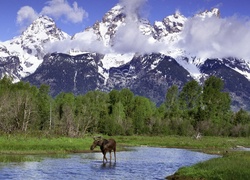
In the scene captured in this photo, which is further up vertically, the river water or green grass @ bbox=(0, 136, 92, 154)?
green grass @ bbox=(0, 136, 92, 154)

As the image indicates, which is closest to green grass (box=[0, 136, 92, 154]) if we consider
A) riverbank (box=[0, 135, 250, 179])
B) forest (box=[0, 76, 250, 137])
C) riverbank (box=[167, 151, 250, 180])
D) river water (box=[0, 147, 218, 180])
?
riverbank (box=[0, 135, 250, 179])

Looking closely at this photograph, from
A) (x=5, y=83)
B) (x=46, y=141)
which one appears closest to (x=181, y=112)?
(x=5, y=83)

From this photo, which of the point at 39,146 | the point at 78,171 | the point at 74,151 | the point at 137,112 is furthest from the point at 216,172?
the point at 137,112

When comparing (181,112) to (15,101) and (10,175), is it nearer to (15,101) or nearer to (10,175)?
(15,101)

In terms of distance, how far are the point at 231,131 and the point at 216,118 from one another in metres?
8.44

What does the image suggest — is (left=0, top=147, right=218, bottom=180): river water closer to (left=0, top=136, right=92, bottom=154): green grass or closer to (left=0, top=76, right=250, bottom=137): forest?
(left=0, top=136, right=92, bottom=154): green grass

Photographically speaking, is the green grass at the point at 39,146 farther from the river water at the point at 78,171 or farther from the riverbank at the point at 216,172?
the riverbank at the point at 216,172

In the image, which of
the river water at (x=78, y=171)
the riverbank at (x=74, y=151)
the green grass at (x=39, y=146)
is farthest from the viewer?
the green grass at (x=39, y=146)

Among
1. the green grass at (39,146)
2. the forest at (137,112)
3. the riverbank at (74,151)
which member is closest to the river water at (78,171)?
the riverbank at (74,151)

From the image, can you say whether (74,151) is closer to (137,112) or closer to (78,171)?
(78,171)

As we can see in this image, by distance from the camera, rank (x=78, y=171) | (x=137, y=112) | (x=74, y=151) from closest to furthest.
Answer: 1. (x=78, y=171)
2. (x=74, y=151)
3. (x=137, y=112)

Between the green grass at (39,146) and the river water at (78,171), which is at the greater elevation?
the green grass at (39,146)

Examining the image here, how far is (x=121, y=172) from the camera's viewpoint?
4728 cm

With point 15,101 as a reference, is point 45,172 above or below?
below
